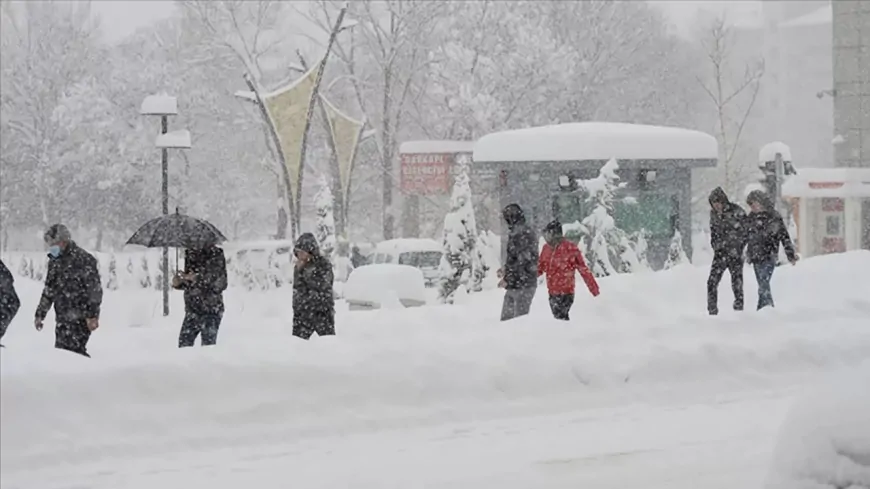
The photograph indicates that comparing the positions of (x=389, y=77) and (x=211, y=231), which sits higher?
(x=389, y=77)

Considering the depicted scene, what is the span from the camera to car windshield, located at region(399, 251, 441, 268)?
26188 millimetres

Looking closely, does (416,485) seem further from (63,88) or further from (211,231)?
(63,88)

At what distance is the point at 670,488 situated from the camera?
6.80 meters

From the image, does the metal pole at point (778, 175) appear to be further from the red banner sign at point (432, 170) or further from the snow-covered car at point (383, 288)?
the red banner sign at point (432, 170)

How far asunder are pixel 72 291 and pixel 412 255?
56.0ft

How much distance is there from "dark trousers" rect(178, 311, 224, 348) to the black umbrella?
2.19ft

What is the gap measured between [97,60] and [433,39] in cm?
1287

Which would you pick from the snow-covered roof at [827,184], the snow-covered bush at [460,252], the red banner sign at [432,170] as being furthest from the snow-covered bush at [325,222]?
the snow-covered roof at [827,184]

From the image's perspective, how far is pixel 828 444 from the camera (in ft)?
14.7

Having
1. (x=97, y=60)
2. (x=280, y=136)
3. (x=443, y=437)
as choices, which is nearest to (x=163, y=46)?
(x=97, y=60)

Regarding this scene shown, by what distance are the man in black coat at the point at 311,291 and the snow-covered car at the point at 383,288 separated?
7117 millimetres

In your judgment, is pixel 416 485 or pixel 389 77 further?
pixel 389 77

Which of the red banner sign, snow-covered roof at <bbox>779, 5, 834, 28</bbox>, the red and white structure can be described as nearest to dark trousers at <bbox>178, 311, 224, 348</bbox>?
the red and white structure

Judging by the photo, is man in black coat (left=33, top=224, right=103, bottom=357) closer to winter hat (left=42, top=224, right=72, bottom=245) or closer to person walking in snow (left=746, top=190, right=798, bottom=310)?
winter hat (left=42, top=224, right=72, bottom=245)
